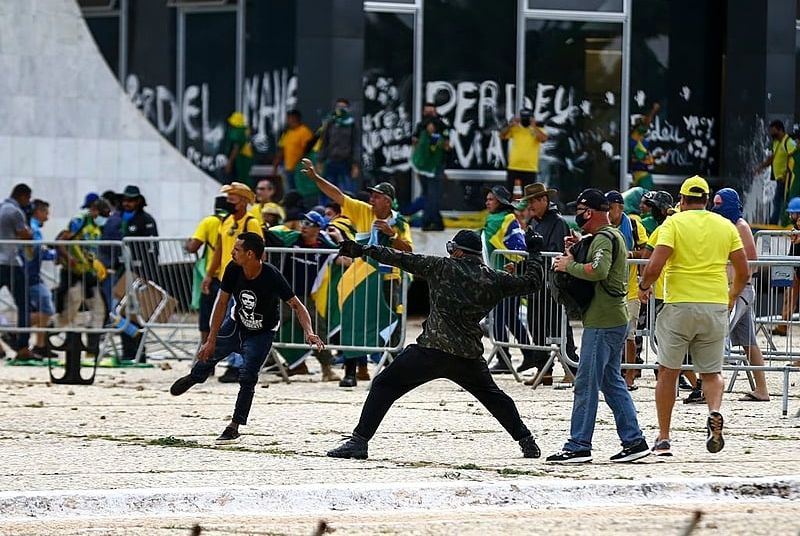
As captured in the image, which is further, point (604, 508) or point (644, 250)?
point (644, 250)

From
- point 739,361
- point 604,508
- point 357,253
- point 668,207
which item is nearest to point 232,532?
point 604,508

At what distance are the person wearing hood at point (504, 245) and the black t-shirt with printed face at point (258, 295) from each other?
3955mm

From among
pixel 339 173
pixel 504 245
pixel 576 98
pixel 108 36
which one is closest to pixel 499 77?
pixel 576 98

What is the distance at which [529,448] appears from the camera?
11.0 m

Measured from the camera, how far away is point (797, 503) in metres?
9.54

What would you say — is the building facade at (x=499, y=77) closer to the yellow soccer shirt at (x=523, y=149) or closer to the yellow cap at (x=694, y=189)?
the yellow soccer shirt at (x=523, y=149)

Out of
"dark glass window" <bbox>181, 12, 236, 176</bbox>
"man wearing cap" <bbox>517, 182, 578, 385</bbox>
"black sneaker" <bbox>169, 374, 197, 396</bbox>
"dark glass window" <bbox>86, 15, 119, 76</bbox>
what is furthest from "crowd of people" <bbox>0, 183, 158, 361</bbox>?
"dark glass window" <bbox>86, 15, 119, 76</bbox>

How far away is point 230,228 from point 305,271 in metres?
0.84

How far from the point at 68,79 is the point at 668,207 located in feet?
40.7

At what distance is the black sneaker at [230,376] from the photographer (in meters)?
16.7

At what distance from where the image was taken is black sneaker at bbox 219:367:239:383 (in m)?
16.7

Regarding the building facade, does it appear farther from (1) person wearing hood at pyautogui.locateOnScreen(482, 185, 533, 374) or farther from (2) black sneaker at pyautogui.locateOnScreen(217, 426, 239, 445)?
(2) black sneaker at pyautogui.locateOnScreen(217, 426, 239, 445)

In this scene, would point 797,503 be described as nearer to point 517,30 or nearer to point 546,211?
point 546,211

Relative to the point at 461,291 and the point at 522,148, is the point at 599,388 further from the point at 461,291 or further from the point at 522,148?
the point at 522,148
